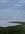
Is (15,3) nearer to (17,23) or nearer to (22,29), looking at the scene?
(17,23)

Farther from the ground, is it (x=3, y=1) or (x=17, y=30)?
(x=3, y=1)

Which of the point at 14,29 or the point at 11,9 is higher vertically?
the point at 11,9

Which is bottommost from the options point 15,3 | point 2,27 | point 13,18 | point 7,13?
point 2,27

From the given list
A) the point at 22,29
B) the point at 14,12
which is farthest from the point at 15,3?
the point at 22,29

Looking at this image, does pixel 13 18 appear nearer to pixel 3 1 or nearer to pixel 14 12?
pixel 14 12

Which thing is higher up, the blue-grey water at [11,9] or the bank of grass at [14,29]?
the blue-grey water at [11,9]

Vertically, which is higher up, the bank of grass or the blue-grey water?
the blue-grey water

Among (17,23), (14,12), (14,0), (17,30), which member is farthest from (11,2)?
(17,30)
